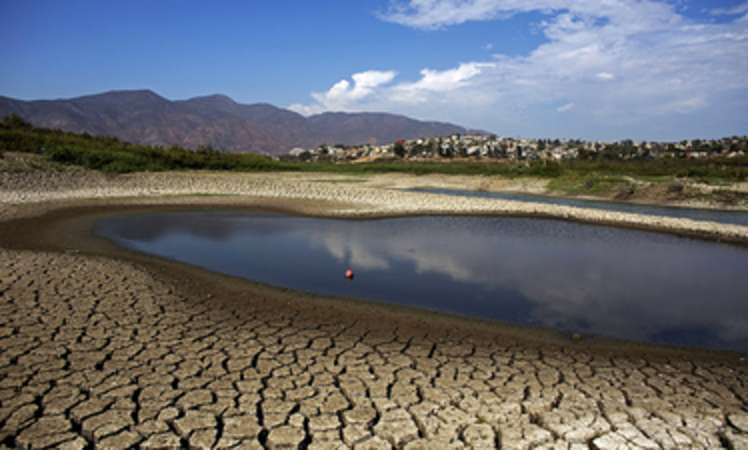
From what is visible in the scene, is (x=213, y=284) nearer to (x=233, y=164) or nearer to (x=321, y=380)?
(x=321, y=380)

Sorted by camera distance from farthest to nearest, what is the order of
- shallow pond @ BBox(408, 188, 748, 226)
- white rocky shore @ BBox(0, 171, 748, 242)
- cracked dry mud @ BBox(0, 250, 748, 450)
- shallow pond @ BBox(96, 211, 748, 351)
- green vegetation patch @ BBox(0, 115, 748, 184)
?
green vegetation patch @ BBox(0, 115, 748, 184), shallow pond @ BBox(408, 188, 748, 226), white rocky shore @ BBox(0, 171, 748, 242), shallow pond @ BBox(96, 211, 748, 351), cracked dry mud @ BBox(0, 250, 748, 450)

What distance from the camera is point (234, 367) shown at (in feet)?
17.9

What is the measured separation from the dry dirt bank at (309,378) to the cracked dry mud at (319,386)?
0.7 inches

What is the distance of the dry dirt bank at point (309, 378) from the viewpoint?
4242 mm

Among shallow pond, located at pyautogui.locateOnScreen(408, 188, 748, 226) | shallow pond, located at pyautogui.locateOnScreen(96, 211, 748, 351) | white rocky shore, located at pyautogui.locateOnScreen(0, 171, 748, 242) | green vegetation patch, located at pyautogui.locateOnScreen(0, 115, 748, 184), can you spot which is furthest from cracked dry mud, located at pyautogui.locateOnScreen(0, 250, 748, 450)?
green vegetation patch, located at pyautogui.locateOnScreen(0, 115, 748, 184)

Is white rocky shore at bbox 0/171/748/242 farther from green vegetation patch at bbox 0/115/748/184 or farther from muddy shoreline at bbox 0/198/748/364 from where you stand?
muddy shoreline at bbox 0/198/748/364

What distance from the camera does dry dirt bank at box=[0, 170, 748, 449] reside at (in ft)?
13.9

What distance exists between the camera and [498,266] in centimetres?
1142

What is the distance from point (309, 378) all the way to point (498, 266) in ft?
23.7

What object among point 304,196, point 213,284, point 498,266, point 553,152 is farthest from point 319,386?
point 553,152

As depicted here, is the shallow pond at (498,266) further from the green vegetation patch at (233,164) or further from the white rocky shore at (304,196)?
the green vegetation patch at (233,164)

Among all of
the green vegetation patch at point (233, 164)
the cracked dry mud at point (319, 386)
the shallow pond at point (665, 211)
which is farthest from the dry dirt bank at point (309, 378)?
the green vegetation patch at point (233, 164)

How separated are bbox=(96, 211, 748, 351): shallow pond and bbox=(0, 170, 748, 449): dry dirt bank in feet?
3.49

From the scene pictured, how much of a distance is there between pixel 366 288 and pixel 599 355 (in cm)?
429
